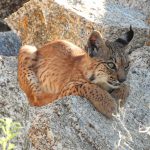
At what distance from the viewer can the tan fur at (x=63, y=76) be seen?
7176mm

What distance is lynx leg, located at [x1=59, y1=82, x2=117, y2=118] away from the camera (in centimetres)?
692

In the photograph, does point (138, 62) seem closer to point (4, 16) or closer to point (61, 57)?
point (61, 57)

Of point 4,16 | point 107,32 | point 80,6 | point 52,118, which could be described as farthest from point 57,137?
point 4,16

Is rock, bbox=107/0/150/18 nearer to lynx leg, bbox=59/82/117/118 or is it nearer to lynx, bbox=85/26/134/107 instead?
lynx, bbox=85/26/134/107

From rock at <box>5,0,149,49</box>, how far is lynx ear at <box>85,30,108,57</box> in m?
1.64

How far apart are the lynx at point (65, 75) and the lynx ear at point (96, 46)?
7 cm

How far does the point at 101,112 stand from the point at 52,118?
1.20 metres

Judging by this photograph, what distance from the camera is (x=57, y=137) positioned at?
5594mm

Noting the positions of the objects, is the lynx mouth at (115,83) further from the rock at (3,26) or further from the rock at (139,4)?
the rock at (3,26)

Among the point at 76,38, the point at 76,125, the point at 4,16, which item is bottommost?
the point at 4,16

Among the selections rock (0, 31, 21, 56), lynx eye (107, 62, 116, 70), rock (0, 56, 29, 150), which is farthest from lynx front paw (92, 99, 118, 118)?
rock (0, 31, 21, 56)

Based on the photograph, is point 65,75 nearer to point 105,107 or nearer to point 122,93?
point 122,93

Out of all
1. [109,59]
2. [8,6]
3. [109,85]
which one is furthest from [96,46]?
[8,6]

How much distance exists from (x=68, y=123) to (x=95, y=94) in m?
1.23
